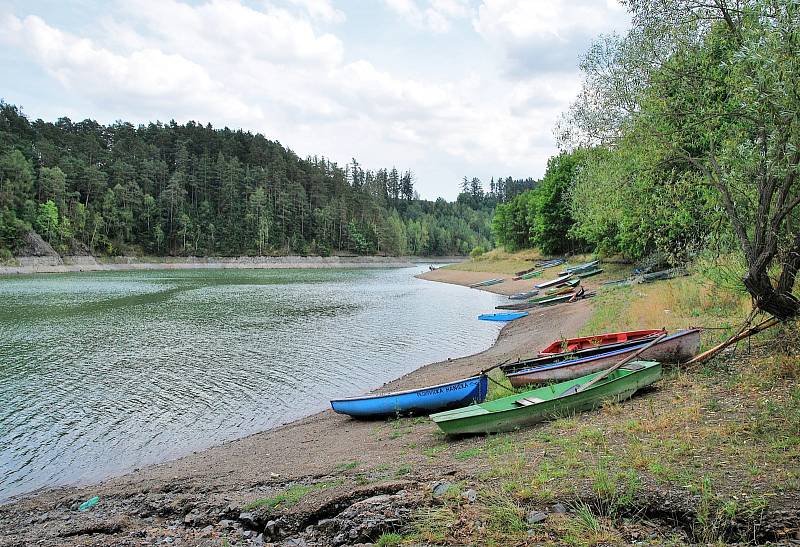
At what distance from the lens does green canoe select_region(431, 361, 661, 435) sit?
9.82 m

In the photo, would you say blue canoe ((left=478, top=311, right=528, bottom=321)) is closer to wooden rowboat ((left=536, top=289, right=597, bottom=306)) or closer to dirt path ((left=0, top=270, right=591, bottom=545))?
wooden rowboat ((left=536, top=289, right=597, bottom=306))

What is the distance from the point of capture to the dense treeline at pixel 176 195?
10394cm

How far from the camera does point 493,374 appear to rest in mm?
16953

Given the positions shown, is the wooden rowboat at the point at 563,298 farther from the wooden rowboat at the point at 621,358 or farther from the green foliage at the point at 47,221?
the green foliage at the point at 47,221

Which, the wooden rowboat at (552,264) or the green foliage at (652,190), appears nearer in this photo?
the green foliage at (652,190)

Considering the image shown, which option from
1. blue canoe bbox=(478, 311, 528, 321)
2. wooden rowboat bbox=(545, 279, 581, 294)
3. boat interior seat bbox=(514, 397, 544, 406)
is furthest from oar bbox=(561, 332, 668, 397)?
wooden rowboat bbox=(545, 279, 581, 294)

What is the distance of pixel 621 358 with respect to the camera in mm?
12227

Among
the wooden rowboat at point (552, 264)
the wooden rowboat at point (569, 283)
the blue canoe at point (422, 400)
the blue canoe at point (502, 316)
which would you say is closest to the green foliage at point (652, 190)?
the blue canoe at point (422, 400)

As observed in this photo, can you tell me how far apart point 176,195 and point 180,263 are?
2298cm

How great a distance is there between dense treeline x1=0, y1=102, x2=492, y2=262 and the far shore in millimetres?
3678

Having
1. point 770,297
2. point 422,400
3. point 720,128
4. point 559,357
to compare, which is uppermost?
point 720,128

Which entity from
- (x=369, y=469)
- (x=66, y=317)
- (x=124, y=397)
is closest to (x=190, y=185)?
(x=66, y=317)

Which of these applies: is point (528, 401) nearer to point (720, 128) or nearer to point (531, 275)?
point (720, 128)

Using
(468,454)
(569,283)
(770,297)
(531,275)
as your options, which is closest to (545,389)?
(468,454)
